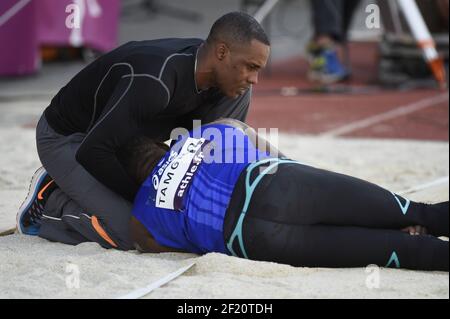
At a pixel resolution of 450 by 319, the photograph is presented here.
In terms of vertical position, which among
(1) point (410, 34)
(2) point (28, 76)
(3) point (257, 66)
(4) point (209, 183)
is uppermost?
(3) point (257, 66)

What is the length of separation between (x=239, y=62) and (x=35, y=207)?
1131mm

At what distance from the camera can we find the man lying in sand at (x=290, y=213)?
10.2 feet

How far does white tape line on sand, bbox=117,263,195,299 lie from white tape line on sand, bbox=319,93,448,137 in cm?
440

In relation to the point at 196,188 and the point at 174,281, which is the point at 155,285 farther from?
the point at 196,188

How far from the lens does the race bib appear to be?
10.7ft

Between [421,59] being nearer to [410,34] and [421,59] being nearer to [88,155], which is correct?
[410,34]

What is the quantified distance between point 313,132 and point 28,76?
379cm

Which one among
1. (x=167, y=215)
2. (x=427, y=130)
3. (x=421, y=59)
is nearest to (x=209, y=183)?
(x=167, y=215)

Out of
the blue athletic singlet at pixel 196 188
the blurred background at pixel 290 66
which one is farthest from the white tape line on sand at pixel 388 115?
the blue athletic singlet at pixel 196 188

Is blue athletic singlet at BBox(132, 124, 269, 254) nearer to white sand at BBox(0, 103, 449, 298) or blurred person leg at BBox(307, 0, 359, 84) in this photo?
white sand at BBox(0, 103, 449, 298)

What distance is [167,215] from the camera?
3311mm

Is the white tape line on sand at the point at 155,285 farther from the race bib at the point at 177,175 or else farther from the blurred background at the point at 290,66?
the blurred background at the point at 290,66

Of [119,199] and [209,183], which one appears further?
[119,199]
